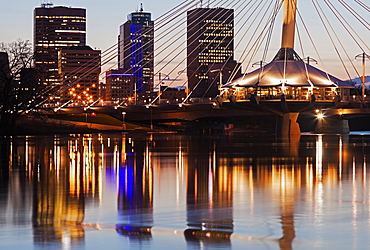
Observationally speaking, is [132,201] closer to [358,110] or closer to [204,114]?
[358,110]

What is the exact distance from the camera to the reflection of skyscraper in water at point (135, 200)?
16578 millimetres

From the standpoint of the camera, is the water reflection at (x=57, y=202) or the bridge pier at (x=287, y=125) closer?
the water reflection at (x=57, y=202)

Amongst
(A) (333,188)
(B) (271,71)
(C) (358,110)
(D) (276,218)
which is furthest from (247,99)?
(D) (276,218)

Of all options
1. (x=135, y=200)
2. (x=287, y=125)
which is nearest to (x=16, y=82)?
(x=287, y=125)

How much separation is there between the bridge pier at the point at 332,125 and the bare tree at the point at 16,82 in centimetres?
4772

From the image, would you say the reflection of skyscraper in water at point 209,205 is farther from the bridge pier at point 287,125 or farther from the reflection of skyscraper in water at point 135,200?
the bridge pier at point 287,125

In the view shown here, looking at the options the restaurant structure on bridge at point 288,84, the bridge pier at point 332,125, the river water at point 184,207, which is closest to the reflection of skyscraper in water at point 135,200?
the river water at point 184,207

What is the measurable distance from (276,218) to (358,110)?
343 feet

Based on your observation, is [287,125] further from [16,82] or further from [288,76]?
[16,82]

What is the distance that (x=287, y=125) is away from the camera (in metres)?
110

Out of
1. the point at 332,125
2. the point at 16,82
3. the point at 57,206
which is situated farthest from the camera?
the point at 332,125

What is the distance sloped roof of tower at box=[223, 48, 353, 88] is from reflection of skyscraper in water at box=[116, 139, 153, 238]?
81658 millimetres

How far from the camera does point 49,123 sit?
117m

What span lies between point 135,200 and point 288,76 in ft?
316
